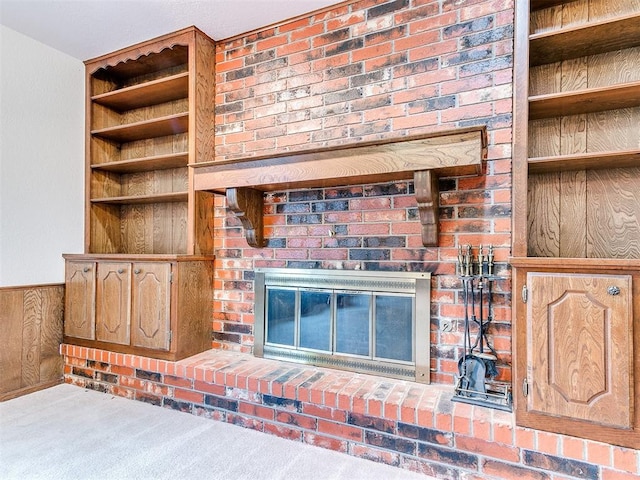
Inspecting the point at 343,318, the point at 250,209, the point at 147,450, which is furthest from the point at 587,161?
the point at 147,450

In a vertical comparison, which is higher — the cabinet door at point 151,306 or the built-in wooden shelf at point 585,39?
the built-in wooden shelf at point 585,39

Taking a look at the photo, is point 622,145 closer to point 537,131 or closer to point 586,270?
point 537,131

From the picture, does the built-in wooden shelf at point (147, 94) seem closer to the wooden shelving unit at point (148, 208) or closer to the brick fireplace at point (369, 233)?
the wooden shelving unit at point (148, 208)

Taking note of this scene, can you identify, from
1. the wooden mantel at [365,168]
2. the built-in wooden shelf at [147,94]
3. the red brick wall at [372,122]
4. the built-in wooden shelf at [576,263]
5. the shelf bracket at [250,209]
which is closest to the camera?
the built-in wooden shelf at [576,263]

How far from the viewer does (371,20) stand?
2.09 m

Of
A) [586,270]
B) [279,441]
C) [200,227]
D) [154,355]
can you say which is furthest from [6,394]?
[586,270]

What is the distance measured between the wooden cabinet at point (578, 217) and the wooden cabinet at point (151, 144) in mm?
1886

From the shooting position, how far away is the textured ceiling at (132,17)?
2174 millimetres

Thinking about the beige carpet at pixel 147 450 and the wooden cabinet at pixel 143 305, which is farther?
the wooden cabinet at pixel 143 305

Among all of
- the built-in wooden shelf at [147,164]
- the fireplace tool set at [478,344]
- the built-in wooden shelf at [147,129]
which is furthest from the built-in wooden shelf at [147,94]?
the fireplace tool set at [478,344]

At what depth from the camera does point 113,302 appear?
2484 mm

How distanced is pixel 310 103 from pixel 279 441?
6.39 feet

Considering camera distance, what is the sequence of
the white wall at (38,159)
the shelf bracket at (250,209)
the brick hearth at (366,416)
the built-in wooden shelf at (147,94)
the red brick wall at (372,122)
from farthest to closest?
the built-in wooden shelf at (147,94) < the white wall at (38,159) < the shelf bracket at (250,209) < the red brick wall at (372,122) < the brick hearth at (366,416)

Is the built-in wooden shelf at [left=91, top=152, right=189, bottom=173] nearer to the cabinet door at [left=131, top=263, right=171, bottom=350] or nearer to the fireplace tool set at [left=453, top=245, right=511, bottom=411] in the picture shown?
the cabinet door at [left=131, top=263, right=171, bottom=350]
